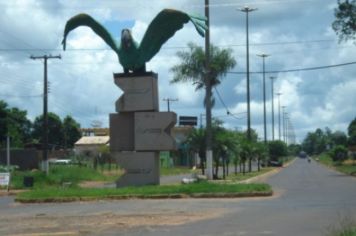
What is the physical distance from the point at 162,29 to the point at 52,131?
96.6 m

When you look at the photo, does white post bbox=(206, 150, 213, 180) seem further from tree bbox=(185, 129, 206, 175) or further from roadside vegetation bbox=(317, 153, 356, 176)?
roadside vegetation bbox=(317, 153, 356, 176)

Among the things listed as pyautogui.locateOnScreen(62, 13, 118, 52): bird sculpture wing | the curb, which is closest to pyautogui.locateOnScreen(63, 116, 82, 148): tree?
pyautogui.locateOnScreen(62, 13, 118, 52): bird sculpture wing

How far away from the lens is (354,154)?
10944 centimetres

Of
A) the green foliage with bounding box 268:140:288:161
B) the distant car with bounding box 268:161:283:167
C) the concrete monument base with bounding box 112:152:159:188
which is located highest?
the green foliage with bounding box 268:140:288:161

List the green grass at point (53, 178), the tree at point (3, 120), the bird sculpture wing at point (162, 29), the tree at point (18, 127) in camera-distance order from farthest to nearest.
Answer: the tree at point (18, 127) < the tree at point (3, 120) < the green grass at point (53, 178) < the bird sculpture wing at point (162, 29)

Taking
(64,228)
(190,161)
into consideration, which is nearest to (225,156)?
(64,228)

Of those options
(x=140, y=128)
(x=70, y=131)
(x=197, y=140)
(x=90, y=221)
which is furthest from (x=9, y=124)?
(x=90, y=221)

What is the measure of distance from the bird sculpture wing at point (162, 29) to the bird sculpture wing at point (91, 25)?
1.72 meters

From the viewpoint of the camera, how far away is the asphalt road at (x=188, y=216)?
16094mm

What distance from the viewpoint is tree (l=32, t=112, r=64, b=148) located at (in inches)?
4963

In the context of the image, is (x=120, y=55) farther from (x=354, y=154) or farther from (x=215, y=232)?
(x=354, y=154)

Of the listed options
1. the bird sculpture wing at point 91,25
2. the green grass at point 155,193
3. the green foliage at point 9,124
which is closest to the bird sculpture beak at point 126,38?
the bird sculpture wing at point 91,25

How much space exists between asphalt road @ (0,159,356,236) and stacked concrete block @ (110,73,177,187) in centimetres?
616

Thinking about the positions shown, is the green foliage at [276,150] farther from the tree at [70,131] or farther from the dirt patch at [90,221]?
the dirt patch at [90,221]
